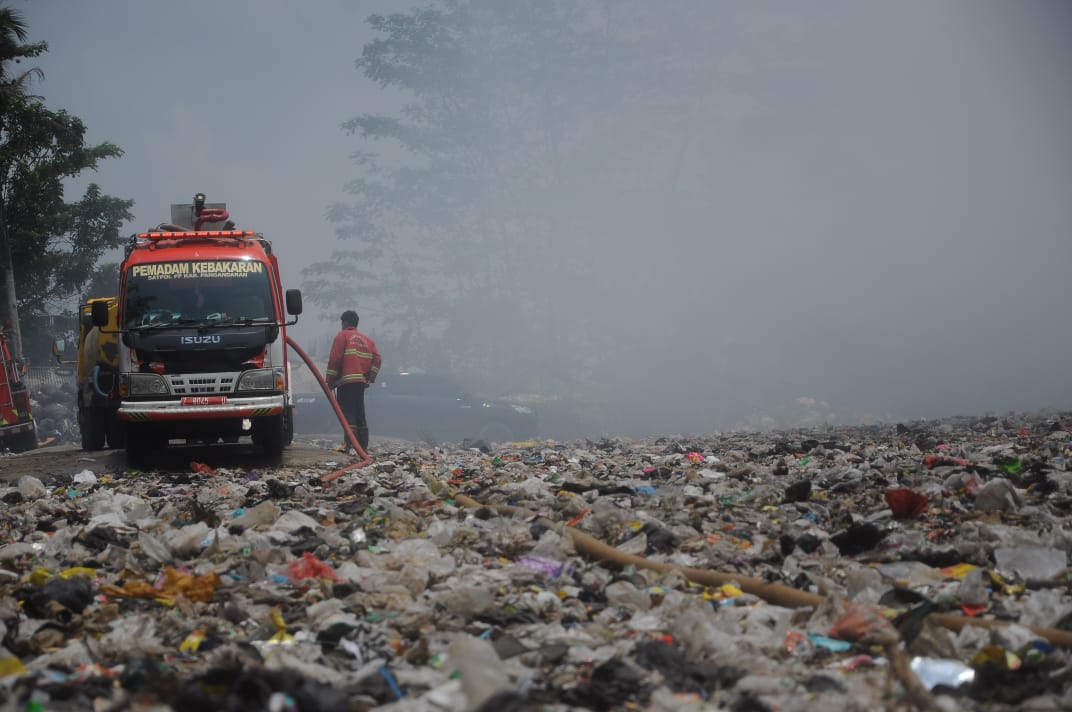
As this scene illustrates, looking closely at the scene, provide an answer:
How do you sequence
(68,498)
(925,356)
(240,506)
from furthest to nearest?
(925,356) < (68,498) < (240,506)

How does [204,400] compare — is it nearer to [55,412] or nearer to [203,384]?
[203,384]

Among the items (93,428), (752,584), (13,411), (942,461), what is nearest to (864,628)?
(752,584)

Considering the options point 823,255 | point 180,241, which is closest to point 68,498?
point 180,241

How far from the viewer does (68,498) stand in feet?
27.2

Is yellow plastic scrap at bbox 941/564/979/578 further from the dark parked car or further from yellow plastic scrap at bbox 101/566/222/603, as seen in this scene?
the dark parked car

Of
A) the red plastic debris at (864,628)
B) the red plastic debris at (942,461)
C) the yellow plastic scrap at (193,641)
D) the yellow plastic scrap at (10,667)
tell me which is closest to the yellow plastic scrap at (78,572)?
the yellow plastic scrap at (193,641)

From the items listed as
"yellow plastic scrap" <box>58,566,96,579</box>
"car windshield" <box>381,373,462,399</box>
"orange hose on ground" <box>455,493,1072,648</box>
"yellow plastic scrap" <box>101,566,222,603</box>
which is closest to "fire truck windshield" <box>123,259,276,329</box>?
"yellow plastic scrap" <box>58,566,96,579</box>

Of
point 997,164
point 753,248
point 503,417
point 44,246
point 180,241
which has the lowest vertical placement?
point 503,417

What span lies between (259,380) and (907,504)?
7183mm

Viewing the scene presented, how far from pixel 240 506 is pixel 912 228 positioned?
64196 millimetres

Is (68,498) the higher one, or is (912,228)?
(912,228)

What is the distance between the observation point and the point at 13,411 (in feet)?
54.2

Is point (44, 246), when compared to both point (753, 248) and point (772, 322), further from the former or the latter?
point (753, 248)

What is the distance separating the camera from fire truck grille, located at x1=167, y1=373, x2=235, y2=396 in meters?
10.2
